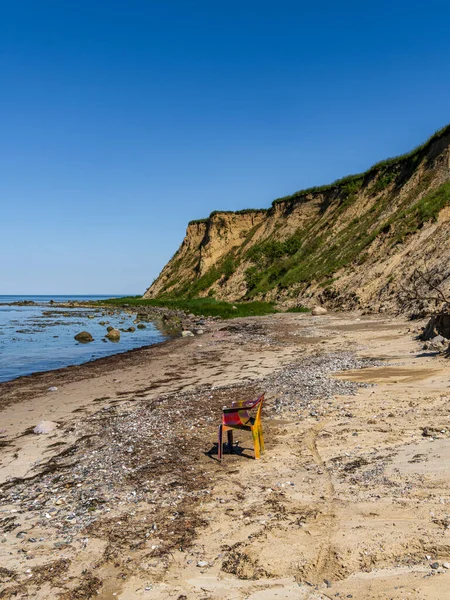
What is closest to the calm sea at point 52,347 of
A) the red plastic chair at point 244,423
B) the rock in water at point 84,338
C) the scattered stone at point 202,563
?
the rock in water at point 84,338

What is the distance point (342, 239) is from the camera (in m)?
44.2

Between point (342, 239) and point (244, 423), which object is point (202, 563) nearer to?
point (244, 423)

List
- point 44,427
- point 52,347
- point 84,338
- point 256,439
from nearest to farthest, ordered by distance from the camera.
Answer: point 256,439 → point 44,427 → point 52,347 → point 84,338

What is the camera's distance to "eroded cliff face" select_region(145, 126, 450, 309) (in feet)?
103

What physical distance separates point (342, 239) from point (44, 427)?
38.6 m

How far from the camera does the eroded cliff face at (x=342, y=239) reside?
3136 centimetres

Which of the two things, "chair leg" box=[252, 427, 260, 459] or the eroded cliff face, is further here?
the eroded cliff face

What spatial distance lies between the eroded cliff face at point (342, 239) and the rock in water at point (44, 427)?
23.0 m

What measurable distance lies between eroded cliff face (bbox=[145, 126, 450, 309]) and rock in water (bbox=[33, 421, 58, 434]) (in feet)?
75.3

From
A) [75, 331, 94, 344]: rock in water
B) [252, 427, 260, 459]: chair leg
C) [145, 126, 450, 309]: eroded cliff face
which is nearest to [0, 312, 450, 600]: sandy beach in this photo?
[252, 427, 260, 459]: chair leg

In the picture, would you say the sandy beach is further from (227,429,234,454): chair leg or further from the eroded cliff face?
the eroded cliff face

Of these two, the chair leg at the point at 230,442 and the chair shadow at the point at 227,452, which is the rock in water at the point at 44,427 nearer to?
the chair shadow at the point at 227,452

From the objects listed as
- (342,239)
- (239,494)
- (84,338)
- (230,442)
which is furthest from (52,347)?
(342,239)

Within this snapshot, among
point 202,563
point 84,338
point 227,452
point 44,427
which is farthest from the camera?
point 84,338
